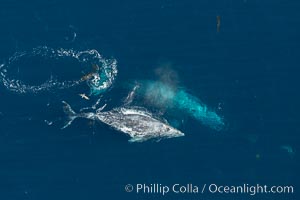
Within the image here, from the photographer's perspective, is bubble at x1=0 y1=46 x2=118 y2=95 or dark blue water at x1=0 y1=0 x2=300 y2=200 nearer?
dark blue water at x1=0 y1=0 x2=300 y2=200

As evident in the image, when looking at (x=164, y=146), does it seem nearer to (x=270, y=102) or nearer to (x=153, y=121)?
(x=153, y=121)

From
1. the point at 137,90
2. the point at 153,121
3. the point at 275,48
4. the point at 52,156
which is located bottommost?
the point at 52,156

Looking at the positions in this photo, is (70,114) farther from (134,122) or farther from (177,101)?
(177,101)

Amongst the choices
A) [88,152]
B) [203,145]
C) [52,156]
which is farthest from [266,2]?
[52,156]

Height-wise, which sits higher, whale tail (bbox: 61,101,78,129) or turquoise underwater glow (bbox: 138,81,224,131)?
turquoise underwater glow (bbox: 138,81,224,131)

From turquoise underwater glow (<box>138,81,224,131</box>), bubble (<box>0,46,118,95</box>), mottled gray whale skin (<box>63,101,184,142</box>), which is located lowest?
mottled gray whale skin (<box>63,101,184,142</box>)

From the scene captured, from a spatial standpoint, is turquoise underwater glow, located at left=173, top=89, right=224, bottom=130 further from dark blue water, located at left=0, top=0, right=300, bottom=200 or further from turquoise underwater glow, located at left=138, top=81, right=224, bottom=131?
dark blue water, located at left=0, top=0, right=300, bottom=200

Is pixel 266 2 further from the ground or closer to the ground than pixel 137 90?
further from the ground

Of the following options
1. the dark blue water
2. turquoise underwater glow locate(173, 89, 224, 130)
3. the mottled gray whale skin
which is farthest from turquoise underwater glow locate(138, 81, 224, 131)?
the mottled gray whale skin
